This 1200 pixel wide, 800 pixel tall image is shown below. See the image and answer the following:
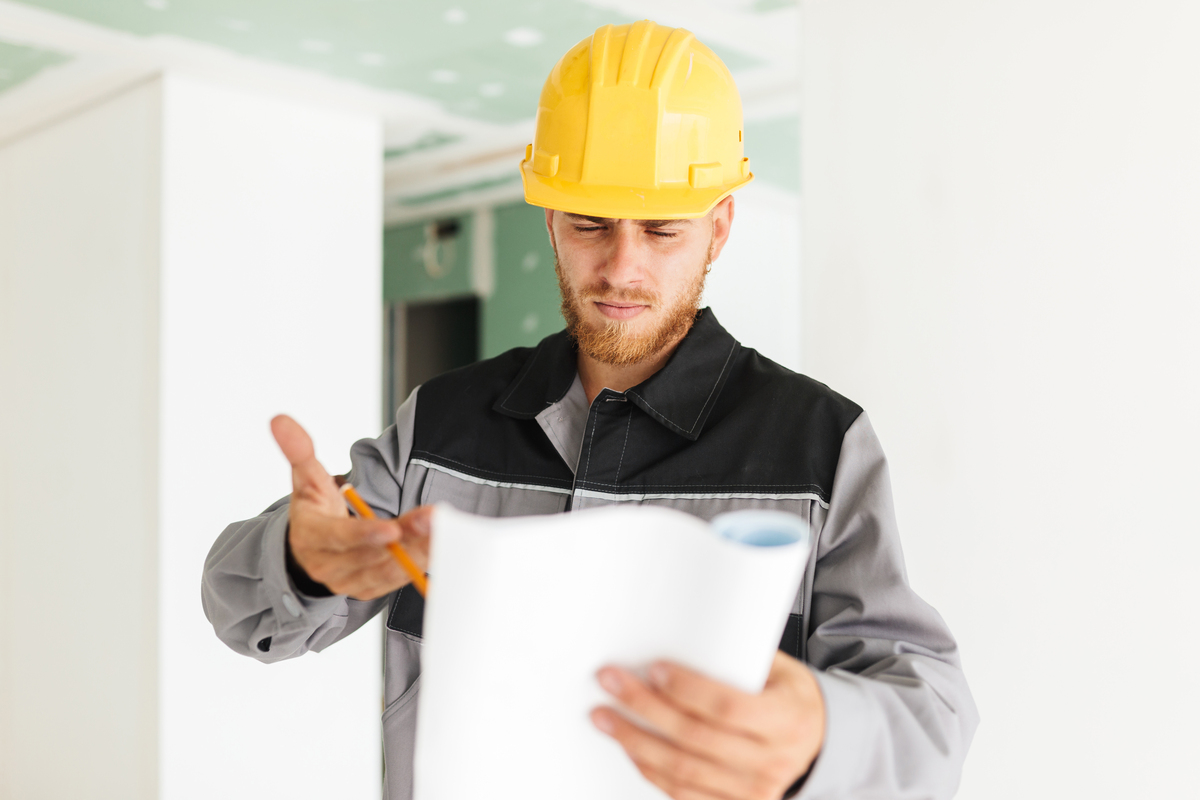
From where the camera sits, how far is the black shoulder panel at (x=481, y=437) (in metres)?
1.31

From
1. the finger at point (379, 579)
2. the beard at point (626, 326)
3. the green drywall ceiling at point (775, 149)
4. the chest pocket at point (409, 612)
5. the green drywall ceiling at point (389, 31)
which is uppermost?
the green drywall ceiling at point (775, 149)

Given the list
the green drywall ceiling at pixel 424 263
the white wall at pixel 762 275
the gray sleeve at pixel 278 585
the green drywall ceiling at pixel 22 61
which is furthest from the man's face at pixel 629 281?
the green drywall ceiling at pixel 424 263

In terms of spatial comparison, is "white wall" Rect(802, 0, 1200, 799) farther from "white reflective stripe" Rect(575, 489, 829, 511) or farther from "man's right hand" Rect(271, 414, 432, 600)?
"man's right hand" Rect(271, 414, 432, 600)

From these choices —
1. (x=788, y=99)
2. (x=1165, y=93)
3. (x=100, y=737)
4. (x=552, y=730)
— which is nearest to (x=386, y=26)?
(x=788, y=99)

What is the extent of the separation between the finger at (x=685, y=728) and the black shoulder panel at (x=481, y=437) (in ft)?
1.94

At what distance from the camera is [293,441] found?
0.94 metres

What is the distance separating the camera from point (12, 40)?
2.84 metres

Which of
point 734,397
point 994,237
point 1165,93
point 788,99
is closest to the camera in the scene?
point 734,397

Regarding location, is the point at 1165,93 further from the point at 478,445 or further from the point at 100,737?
the point at 100,737

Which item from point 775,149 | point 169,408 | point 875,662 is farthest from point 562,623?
point 775,149

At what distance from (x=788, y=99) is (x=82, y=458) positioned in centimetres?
279

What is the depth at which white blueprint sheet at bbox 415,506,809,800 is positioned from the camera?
0.66 m

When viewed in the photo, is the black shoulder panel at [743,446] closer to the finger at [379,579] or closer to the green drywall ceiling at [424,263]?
the finger at [379,579]

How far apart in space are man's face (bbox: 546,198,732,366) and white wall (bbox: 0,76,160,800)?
2.12 meters
